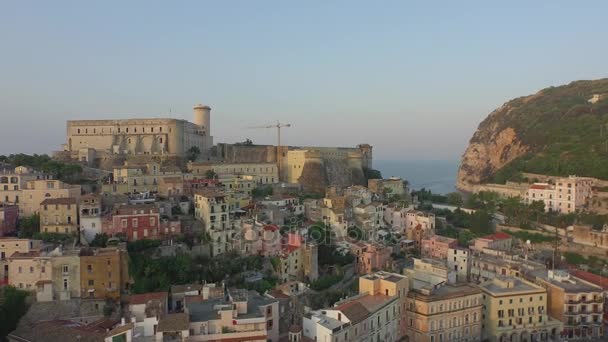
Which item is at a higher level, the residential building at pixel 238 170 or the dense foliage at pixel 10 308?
the residential building at pixel 238 170

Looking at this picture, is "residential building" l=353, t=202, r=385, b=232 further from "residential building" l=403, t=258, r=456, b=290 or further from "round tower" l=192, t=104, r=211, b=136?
"round tower" l=192, t=104, r=211, b=136

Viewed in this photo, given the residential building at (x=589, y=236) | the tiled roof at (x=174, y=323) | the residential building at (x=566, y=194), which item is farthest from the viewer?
the residential building at (x=566, y=194)

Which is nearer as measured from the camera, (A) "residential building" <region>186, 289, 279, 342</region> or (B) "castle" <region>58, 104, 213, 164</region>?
(A) "residential building" <region>186, 289, 279, 342</region>

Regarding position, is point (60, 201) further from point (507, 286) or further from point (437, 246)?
point (507, 286)

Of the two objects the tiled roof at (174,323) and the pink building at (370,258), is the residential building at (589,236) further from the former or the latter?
the tiled roof at (174,323)

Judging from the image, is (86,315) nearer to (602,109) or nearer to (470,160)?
(602,109)

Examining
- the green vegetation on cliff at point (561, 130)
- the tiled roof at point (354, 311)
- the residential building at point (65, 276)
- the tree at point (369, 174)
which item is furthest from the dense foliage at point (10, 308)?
the green vegetation on cliff at point (561, 130)

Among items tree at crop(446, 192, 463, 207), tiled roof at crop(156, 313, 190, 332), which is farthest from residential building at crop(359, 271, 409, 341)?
tree at crop(446, 192, 463, 207)

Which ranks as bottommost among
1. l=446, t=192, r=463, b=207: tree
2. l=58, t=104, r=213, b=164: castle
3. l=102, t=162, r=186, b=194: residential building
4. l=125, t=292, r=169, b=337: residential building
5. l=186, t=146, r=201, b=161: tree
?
l=125, t=292, r=169, b=337: residential building
